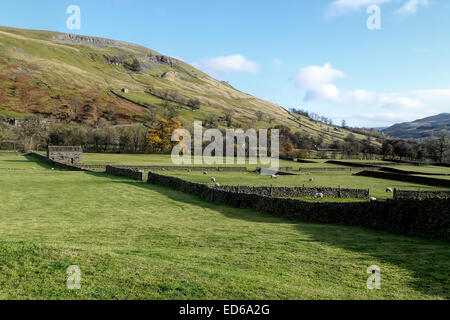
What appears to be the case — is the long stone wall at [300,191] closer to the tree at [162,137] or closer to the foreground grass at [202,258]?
the foreground grass at [202,258]

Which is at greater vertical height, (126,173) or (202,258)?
(126,173)

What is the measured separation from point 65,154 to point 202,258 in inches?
2252

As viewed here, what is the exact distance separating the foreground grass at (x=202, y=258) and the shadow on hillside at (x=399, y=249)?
4cm

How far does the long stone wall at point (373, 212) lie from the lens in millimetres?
14578

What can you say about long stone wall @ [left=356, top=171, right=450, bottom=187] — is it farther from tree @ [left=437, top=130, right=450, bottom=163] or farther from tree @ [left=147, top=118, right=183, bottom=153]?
tree @ [left=437, top=130, right=450, bottom=163]

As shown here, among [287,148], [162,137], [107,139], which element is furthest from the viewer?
[287,148]

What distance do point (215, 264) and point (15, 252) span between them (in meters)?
5.74

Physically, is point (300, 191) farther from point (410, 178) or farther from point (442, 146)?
point (442, 146)

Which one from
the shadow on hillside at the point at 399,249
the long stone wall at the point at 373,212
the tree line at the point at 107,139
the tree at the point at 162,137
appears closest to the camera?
the shadow on hillside at the point at 399,249

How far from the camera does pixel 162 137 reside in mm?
100062

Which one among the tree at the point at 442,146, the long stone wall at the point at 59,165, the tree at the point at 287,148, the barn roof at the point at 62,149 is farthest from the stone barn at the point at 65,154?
the tree at the point at 442,146

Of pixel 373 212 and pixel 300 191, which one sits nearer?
pixel 373 212

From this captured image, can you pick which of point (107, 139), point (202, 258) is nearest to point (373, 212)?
point (202, 258)
